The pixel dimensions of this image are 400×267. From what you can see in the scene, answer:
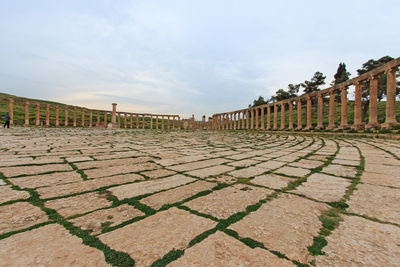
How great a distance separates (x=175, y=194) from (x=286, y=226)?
111 centimetres

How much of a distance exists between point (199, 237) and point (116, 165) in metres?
2.59

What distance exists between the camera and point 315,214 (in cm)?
155

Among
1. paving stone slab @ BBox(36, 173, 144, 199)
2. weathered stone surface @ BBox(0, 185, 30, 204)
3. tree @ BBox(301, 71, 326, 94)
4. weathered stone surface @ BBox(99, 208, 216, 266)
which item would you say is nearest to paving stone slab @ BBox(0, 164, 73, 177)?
weathered stone surface @ BBox(0, 185, 30, 204)

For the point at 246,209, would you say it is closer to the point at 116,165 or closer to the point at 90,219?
the point at 90,219

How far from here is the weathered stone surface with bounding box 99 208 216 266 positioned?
3.44 feet

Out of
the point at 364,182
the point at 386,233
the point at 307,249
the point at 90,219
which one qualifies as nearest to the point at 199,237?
the point at 307,249

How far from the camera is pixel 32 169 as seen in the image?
279 cm

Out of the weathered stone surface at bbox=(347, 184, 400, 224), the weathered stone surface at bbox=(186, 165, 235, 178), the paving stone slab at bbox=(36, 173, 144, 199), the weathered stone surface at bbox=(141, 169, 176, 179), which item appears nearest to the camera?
the weathered stone surface at bbox=(347, 184, 400, 224)

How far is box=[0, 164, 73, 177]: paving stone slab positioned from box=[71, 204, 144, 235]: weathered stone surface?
1842 millimetres

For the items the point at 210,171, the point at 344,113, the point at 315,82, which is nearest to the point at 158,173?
the point at 210,171

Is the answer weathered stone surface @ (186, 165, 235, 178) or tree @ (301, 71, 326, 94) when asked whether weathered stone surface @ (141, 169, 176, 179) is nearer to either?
weathered stone surface @ (186, 165, 235, 178)

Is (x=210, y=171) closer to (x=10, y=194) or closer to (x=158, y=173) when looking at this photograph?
(x=158, y=173)

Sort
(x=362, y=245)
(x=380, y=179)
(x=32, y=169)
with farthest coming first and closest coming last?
1. (x=32, y=169)
2. (x=380, y=179)
3. (x=362, y=245)

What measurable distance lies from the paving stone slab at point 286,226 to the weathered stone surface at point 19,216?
149 centimetres
